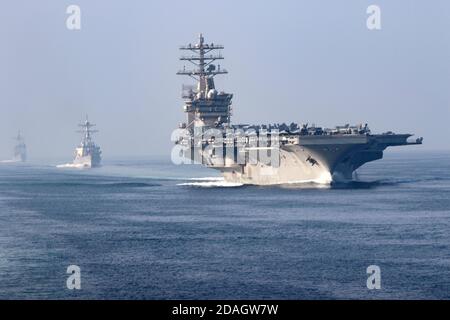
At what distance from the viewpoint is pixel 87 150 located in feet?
616

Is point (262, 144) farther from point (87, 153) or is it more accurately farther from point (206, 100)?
point (87, 153)

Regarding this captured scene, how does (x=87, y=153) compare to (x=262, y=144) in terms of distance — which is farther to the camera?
(x=87, y=153)

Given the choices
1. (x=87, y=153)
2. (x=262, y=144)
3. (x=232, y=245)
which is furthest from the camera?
(x=87, y=153)

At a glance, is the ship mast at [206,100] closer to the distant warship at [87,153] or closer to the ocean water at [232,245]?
the ocean water at [232,245]

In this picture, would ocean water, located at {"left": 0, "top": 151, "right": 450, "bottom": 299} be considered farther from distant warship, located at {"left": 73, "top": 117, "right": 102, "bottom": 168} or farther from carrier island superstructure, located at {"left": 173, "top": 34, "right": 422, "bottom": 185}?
distant warship, located at {"left": 73, "top": 117, "right": 102, "bottom": 168}

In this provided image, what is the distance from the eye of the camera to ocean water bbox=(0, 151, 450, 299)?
36.4 meters

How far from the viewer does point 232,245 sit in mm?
46938

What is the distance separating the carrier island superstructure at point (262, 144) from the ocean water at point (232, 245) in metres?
3.64

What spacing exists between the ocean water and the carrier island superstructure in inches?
143

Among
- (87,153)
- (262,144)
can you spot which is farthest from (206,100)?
(87,153)

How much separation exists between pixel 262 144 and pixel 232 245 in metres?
35.7

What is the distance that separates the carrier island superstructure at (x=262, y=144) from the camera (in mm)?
77000

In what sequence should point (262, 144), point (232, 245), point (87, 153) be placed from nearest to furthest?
1. point (232, 245)
2. point (262, 144)
3. point (87, 153)
